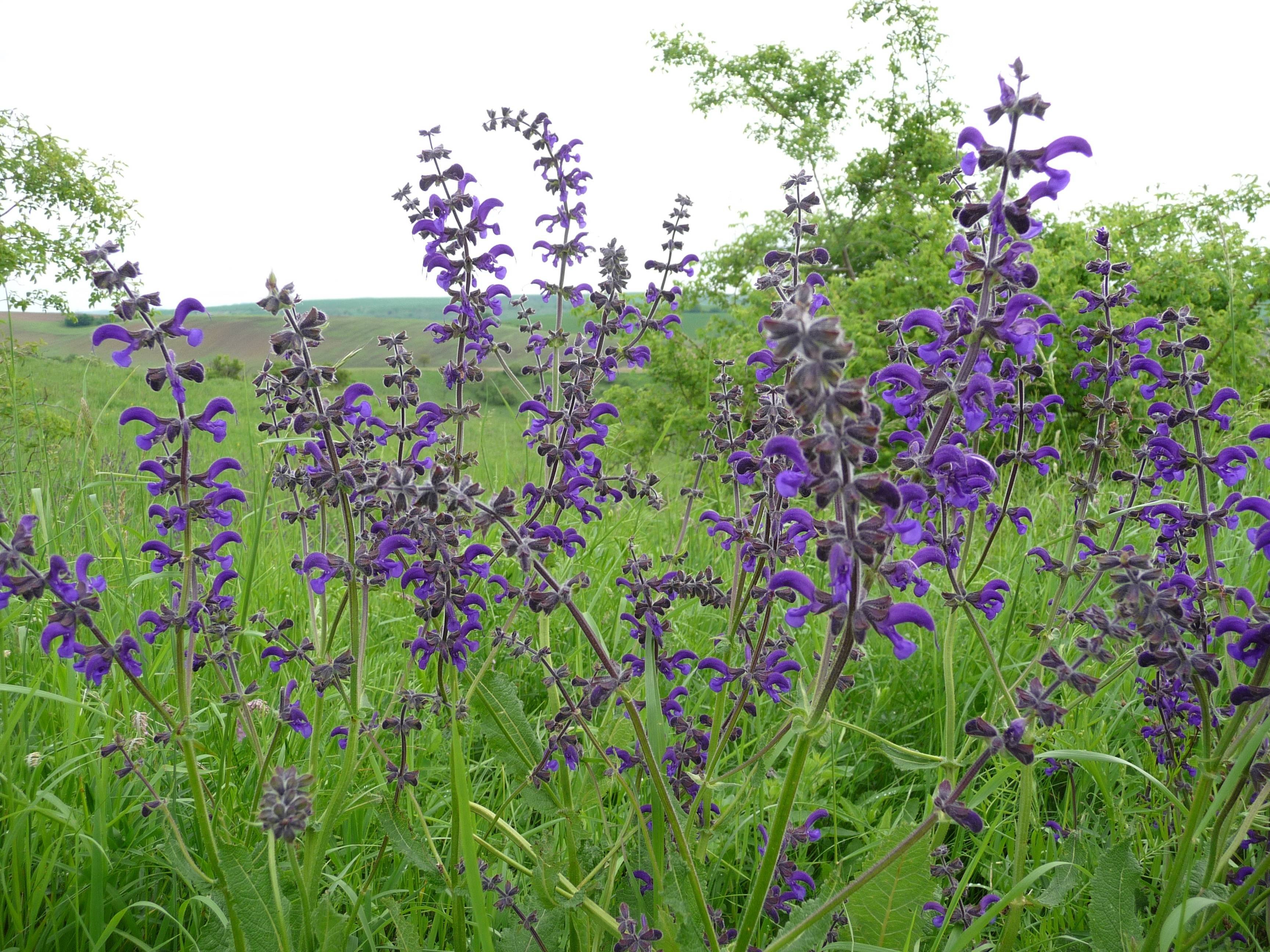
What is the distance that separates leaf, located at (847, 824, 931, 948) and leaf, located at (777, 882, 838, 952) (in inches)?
2.8

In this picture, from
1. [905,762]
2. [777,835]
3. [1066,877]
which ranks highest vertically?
[777,835]

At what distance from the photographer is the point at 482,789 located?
3695mm

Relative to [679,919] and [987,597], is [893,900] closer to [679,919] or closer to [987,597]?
[679,919]

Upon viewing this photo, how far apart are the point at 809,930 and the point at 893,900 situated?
0.25 meters

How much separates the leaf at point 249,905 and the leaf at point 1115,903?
2.33 metres

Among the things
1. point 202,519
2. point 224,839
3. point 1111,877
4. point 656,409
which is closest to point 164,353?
point 202,519

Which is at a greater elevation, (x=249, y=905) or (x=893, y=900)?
(x=893, y=900)

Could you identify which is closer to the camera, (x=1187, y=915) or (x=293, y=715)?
(x=1187, y=915)

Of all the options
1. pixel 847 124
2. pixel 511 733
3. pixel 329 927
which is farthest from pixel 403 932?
pixel 847 124

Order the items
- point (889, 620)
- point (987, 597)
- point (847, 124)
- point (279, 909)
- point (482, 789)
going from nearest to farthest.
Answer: point (889, 620) < point (279, 909) < point (987, 597) < point (482, 789) < point (847, 124)

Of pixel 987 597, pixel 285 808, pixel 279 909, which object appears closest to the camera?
pixel 285 808

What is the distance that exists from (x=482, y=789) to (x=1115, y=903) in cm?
252

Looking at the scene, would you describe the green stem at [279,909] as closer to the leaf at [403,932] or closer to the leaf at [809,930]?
the leaf at [403,932]

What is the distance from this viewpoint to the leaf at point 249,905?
7.09 feet
